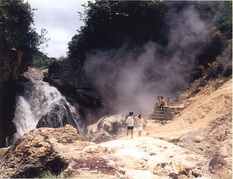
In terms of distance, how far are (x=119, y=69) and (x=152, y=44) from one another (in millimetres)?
4843

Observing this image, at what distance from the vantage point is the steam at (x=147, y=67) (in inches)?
816

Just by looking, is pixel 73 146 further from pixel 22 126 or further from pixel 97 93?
pixel 97 93

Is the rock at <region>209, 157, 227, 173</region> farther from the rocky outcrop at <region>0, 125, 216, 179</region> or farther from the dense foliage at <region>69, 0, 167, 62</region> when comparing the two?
the dense foliage at <region>69, 0, 167, 62</region>

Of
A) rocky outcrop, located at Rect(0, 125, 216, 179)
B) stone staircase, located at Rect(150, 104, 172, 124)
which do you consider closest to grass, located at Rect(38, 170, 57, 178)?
rocky outcrop, located at Rect(0, 125, 216, 179)

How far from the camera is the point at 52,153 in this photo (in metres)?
4.63

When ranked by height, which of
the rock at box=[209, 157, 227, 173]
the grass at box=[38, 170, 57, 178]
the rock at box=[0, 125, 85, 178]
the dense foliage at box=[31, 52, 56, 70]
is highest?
the dense foliage at box=[31, 52, 56, 70]

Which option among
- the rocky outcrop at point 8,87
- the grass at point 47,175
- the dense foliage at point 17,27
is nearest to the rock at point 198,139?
the grass at point 47,175

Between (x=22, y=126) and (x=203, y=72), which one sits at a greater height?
(x=203, y=72)

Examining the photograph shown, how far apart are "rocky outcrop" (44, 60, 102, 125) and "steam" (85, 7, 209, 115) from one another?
108 centimetres

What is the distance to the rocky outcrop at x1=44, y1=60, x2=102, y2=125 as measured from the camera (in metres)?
19.4

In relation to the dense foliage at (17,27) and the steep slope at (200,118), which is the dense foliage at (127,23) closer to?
the dense foliage at (17,27)

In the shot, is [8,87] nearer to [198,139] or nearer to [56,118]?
[56,118]

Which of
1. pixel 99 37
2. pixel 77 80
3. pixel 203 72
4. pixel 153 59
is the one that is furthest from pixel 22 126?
pixel 203 72

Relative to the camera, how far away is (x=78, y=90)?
783 inches
